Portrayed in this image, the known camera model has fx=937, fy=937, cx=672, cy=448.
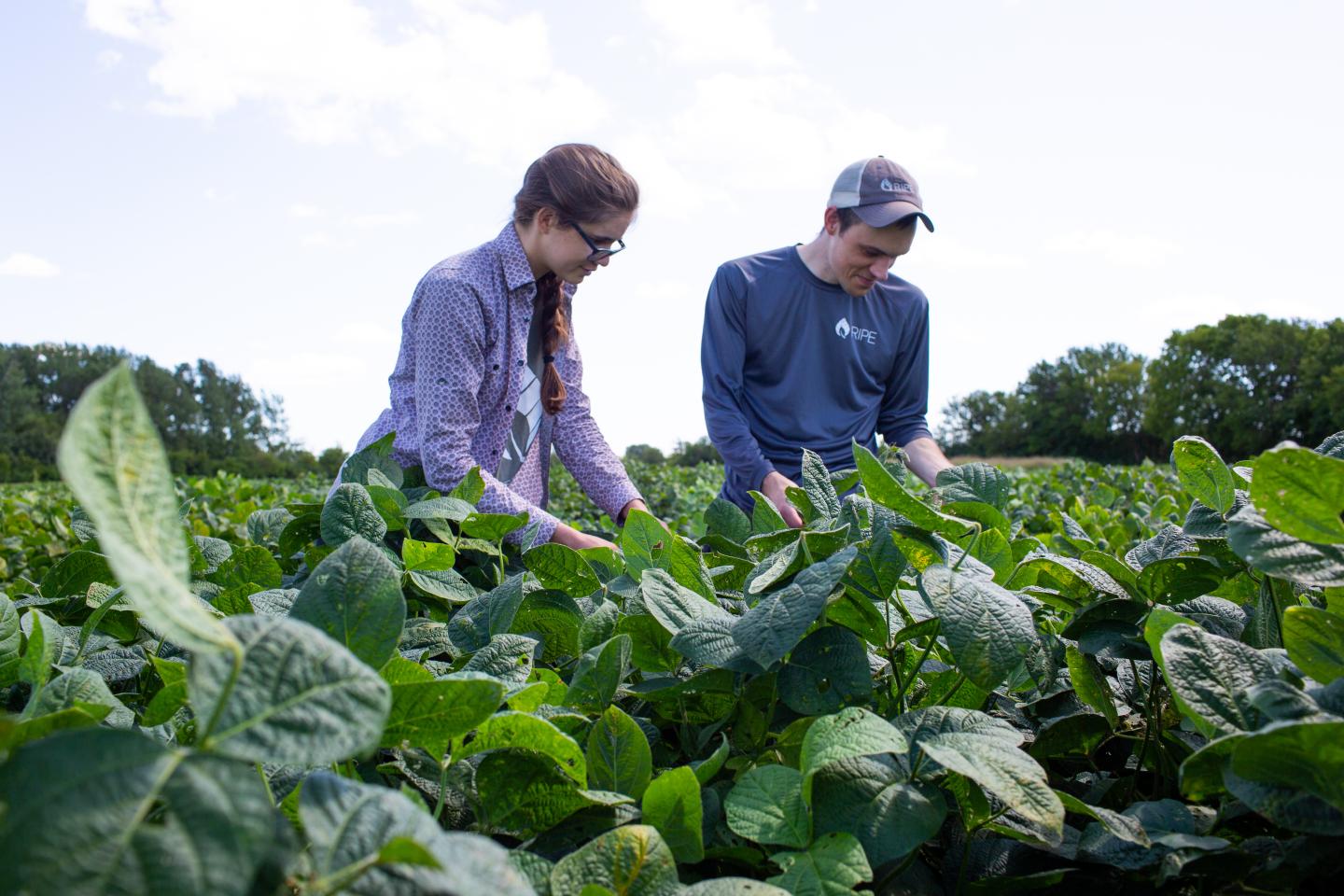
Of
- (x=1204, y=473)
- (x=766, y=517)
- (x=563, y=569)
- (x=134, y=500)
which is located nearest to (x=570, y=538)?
(x=766, y=517)

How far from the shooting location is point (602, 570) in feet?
5.17

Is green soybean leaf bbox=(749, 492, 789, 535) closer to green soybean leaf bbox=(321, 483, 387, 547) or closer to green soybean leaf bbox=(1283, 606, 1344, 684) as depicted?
green soybean leaf bbox=(321, 483, 387, 547)

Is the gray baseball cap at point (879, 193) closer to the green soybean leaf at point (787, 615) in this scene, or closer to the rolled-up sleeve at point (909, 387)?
the rolled-up sleeve at point (909, 387)

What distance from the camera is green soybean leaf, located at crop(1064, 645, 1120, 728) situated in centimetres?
102

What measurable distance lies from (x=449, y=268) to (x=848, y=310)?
7.26 feet

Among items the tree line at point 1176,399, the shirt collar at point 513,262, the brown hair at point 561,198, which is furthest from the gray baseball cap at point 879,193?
the tree line at point 1176,399

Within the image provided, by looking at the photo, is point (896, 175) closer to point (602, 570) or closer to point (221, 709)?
point (602, 570)

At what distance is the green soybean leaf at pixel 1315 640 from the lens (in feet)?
2.64

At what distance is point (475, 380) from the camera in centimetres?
319

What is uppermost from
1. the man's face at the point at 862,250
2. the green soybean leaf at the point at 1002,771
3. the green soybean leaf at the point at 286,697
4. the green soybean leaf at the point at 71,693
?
the man's face at the point at 862,250

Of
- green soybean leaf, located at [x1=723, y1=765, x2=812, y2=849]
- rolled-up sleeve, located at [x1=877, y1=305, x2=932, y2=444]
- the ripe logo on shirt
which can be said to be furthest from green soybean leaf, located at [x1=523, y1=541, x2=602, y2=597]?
rolled-up sleeve, located at [x1=877, y1=305, x2=932, y2=444]

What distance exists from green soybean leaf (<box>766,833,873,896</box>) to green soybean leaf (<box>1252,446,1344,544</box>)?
0.43 meters

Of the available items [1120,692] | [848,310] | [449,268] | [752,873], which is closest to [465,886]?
[752,873]

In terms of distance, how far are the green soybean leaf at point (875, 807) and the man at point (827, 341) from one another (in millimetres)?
3518
